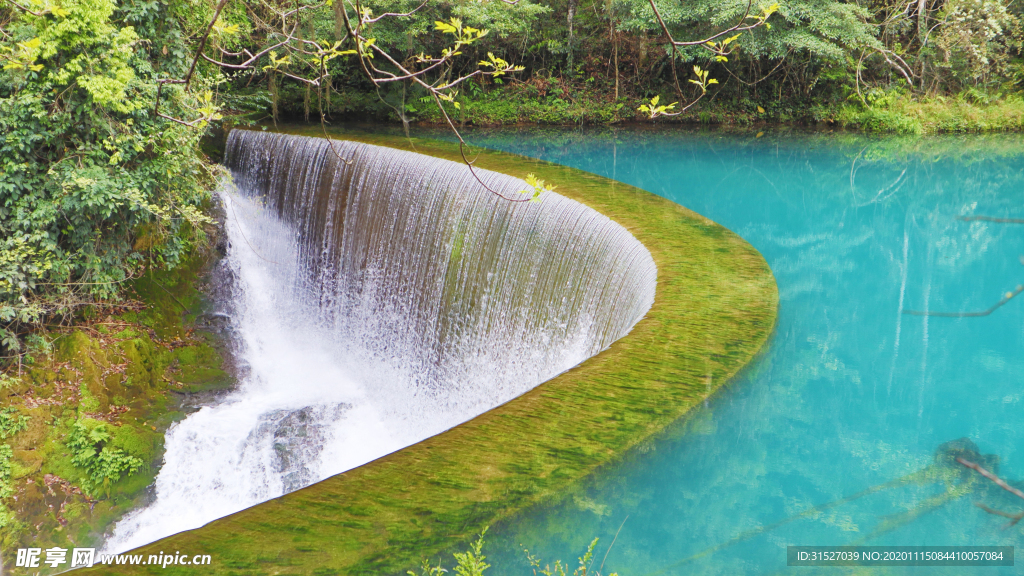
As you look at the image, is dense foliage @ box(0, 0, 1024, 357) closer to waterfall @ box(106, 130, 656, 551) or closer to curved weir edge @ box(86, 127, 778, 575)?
waterfall @ box(106, 130, 656, 551)

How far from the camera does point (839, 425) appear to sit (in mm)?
3695

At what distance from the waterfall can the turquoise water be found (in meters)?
1.29

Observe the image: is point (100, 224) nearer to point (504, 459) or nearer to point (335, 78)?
point (504, 459)

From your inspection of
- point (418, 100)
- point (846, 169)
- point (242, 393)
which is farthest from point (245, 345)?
point (846, 169)

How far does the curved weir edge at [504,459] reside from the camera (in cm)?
263

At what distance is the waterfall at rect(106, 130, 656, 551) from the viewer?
5270 mm

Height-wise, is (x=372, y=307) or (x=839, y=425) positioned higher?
(x=839, y=425)

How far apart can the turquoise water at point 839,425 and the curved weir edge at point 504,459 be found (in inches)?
5.4

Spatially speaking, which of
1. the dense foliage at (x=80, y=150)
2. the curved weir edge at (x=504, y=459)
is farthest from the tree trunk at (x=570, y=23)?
the curved weir edge at (x=504, y=459)

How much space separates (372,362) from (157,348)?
2058 mm

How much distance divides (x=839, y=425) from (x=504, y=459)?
6.52ft

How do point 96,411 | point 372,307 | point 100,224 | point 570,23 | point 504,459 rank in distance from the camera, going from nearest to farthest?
point 504,459 → point 96,411 → point 100,224 → point 372,307 → point 570,23

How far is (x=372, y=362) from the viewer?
7047 mm

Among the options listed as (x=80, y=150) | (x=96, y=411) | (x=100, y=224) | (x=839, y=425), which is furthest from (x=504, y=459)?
(x=100, y=224)
